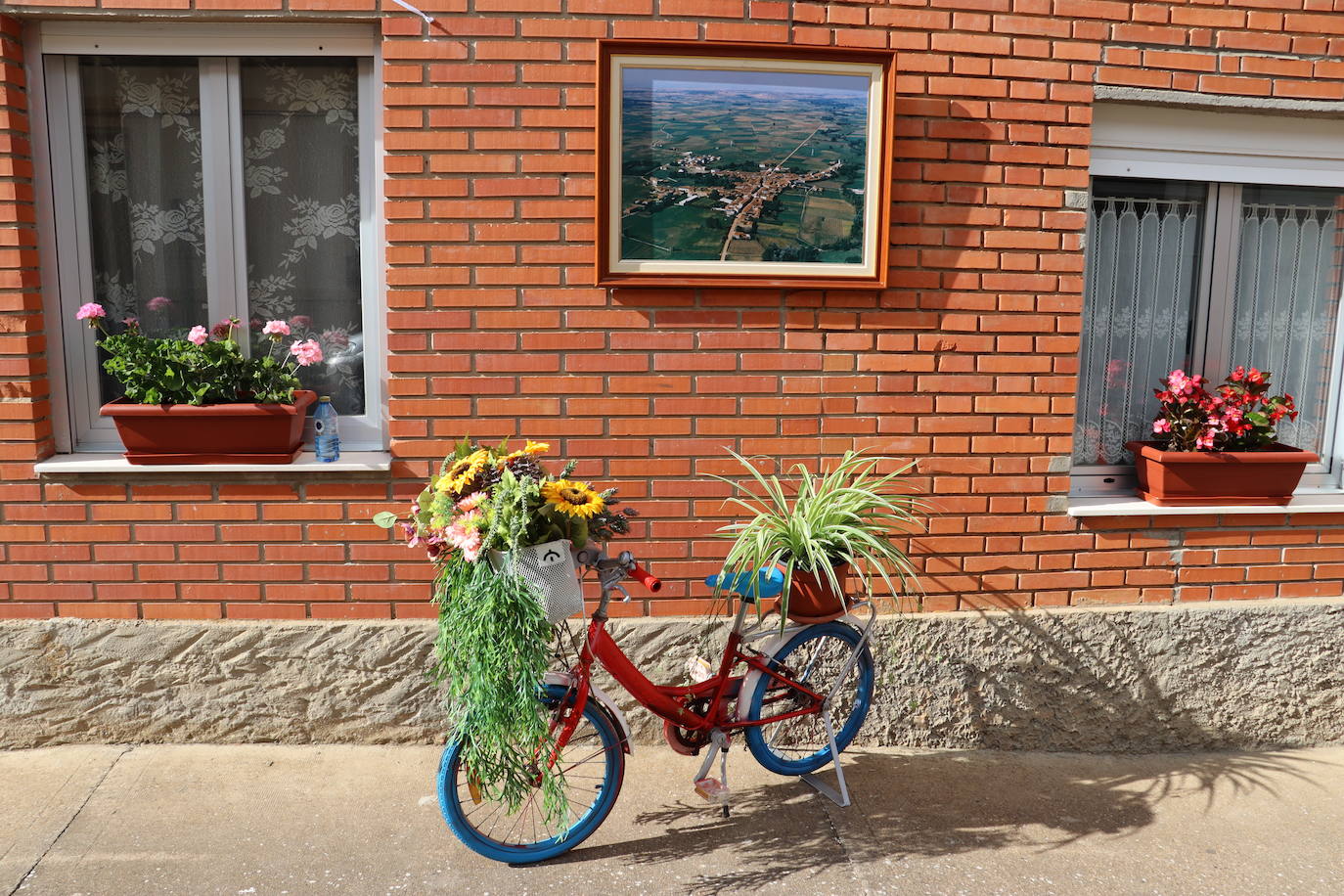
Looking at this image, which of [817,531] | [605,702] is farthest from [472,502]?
[817,531]

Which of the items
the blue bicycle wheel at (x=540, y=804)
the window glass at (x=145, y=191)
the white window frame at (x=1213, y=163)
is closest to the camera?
the blue bicycle wheel at (x=540, y=804)

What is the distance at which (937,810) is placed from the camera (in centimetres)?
372

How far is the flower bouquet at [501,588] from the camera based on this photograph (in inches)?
117

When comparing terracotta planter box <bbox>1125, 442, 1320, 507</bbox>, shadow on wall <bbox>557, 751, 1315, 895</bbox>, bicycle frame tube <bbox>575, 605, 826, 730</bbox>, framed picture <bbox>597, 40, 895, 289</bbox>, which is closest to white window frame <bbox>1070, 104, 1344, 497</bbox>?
terracotta planter box <bbox>1125, 442, 1320, 507</bbox>

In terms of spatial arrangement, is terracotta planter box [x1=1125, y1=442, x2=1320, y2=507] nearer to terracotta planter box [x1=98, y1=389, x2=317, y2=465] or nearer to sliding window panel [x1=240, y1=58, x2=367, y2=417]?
sliding window panel [x1=240, y1=58, x2=367, y2=417]

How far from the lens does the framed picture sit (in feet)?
12.4

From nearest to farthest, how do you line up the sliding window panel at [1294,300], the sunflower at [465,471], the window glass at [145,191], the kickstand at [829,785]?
the sunflower at [465,471], the kickstand at [829,785], the window glass at [145,191], the sliding window panel at [1294,300]

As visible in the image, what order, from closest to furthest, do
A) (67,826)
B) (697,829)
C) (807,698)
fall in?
(67,826) < (697,829) < (807,698)

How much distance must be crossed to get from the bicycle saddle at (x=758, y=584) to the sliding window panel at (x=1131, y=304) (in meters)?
1.69

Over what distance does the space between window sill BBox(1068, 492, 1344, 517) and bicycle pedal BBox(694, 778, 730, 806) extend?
1.80m

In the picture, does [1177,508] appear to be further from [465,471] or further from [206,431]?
[206,431]

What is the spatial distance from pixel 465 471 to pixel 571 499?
324 millimetres

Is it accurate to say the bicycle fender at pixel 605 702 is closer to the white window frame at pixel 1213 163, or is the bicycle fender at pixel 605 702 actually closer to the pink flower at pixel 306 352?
the pink flower at pixel 306 352

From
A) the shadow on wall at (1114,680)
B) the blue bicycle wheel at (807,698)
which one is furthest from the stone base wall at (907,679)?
the blue bicycle wheel at (807,698)
